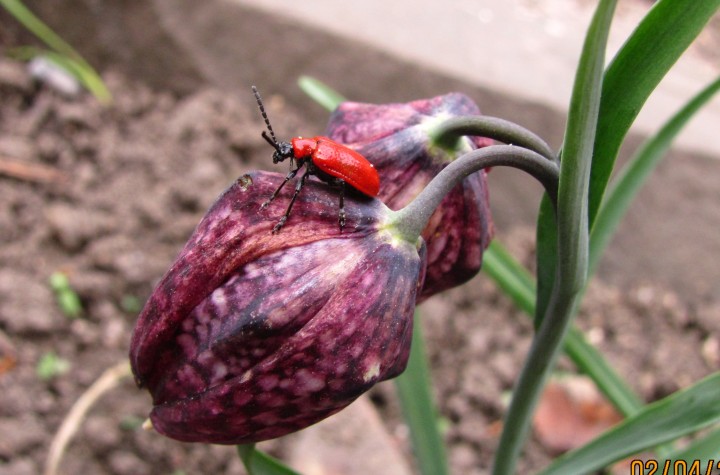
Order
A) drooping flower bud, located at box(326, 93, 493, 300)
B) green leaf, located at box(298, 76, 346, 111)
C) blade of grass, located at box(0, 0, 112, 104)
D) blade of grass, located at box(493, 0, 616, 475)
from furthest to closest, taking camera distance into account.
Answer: blade of grass, located at box(0, 0, 112, 104)
green leaf, located at box(298, 76, 346, 111)
drooping flower bud, located at box(326, 93, 493, 300)
blade of grass, located at box(493, 0, 616, 475)

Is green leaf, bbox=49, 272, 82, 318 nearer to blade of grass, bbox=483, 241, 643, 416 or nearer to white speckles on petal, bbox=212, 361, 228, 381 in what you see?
blade of grass, bbox=483, 241, 643, 416

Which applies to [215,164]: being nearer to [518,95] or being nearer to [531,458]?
[518,95]

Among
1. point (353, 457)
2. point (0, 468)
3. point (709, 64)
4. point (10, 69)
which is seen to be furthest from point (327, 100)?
point (709, 64)

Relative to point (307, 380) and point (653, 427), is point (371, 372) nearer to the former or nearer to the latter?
point (307, 380)

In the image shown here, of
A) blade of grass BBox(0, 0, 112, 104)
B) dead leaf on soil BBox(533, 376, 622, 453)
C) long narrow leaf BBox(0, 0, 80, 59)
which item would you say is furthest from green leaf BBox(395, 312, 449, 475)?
long narrow leaf BBox(0, 0, 80, 59)

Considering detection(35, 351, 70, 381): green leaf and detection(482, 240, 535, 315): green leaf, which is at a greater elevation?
detection(35, 351, 70, 381): green leaf
